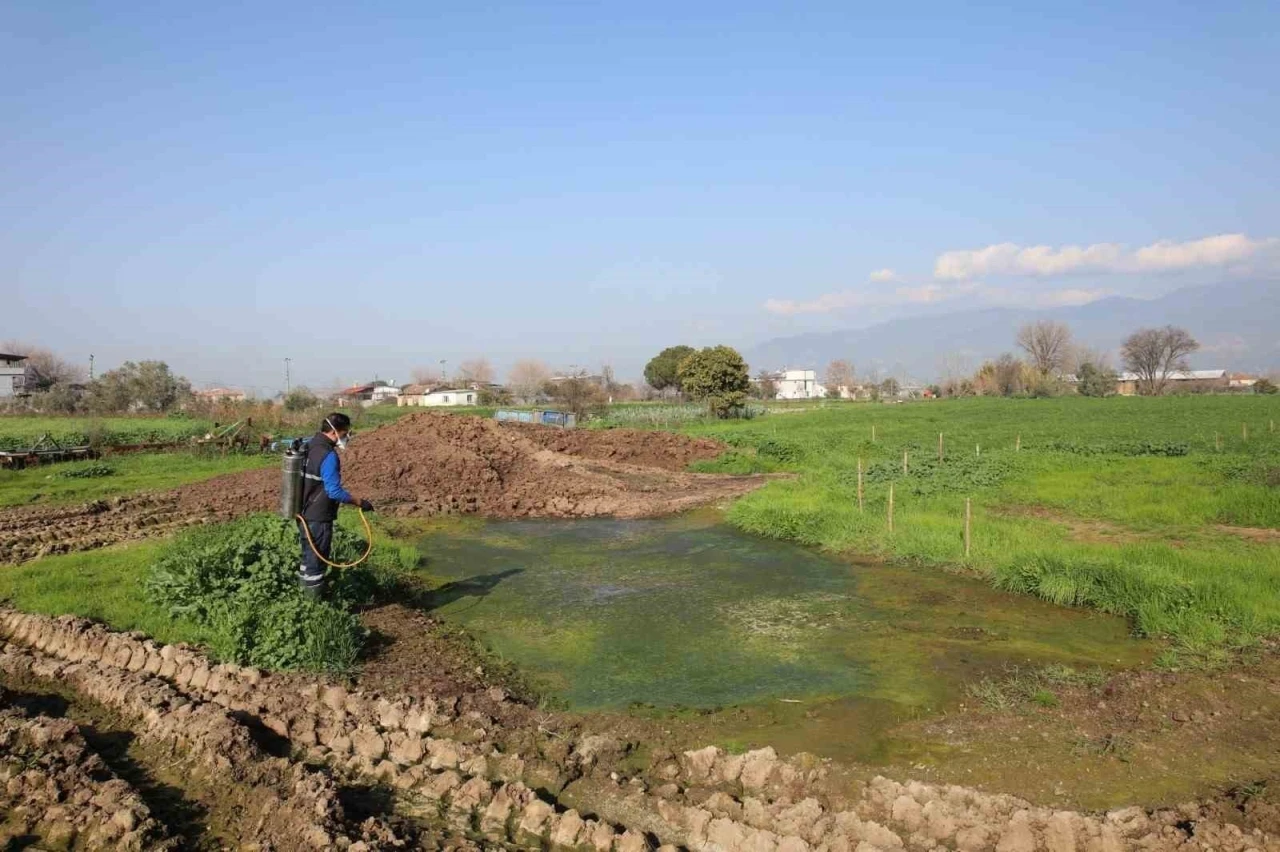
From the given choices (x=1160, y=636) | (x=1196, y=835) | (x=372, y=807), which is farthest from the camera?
(x=1160, y=636)

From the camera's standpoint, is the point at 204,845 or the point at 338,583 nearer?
the point at 204,845

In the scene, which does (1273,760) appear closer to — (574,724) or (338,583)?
(574,724)

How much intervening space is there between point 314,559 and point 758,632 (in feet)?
14.4

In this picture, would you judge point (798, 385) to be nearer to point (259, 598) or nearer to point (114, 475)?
point (114, 475)

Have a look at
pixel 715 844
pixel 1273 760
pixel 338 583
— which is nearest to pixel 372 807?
pixel 715 844

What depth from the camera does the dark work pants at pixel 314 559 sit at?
7.62 m

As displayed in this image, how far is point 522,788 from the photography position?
16.0 feet

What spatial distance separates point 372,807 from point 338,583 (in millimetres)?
4118

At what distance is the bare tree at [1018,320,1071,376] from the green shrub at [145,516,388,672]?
9900cm

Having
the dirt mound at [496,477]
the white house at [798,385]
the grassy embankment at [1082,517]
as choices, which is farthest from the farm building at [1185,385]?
the dirt mound at [496,477]

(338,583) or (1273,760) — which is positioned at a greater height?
(338,583)

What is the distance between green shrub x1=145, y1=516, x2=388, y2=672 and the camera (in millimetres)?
6754

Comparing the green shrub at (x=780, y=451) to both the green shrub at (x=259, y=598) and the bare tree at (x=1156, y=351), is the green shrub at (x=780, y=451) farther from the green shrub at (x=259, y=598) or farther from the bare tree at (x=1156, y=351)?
the bare tree at (x=1156, y=351)

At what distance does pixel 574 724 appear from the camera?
601 centimetres
